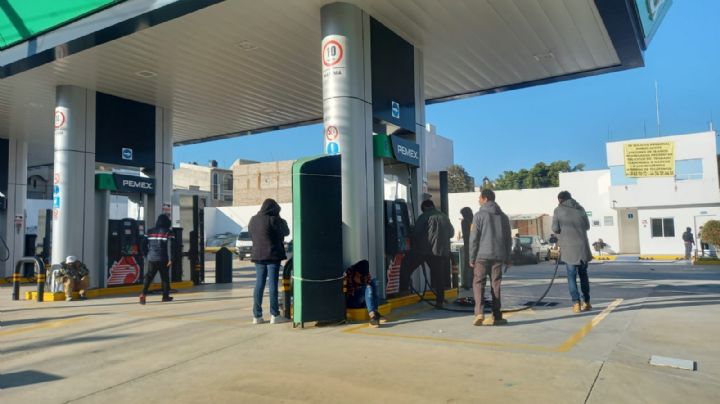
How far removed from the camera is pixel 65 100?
11.1 m

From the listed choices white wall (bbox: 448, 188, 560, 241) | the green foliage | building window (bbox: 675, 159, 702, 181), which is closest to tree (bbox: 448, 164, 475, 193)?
white wall (bbox: 448, 188, 560, 241)

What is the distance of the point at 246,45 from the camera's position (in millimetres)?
9414

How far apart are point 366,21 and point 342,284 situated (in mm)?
4072

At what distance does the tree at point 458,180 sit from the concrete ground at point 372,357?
5061 centimetres

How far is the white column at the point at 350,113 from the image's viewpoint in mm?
7457

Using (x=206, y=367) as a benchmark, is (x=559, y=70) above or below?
above

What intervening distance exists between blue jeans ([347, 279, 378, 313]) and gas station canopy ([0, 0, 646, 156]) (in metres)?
4.18

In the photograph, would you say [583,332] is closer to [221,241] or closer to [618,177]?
[618,177]

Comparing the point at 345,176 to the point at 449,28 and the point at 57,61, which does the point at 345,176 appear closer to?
the point at 449,28

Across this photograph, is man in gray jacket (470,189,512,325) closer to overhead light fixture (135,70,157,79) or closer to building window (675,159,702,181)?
overhead light fixture (135,70,157,79)

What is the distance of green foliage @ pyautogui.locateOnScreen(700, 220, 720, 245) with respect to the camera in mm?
22223

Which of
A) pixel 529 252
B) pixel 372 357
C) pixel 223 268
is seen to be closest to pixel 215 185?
pixel 529 252

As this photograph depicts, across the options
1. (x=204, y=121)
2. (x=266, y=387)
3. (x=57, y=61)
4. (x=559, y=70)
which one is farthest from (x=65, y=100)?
(x=559, y=70)

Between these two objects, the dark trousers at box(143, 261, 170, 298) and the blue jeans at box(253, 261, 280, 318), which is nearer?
the blue jeans at box(253, 261, 280, 318)
